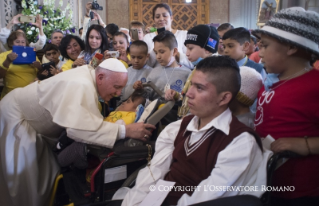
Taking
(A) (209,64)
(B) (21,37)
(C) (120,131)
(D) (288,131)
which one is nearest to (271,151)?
(D) (288,131)

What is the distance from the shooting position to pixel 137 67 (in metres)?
3.56

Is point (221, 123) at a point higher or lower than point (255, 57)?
lower

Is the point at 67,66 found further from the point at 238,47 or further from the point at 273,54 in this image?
the point at 273,54

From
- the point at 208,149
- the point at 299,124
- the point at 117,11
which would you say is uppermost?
the point at 117,11

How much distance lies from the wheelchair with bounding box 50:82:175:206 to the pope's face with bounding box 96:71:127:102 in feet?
1.22

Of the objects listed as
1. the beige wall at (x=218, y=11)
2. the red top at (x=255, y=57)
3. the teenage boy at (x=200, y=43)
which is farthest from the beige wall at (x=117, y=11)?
the teenage boy at (x=200, y=43)

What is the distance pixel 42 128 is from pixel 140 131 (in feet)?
3.49

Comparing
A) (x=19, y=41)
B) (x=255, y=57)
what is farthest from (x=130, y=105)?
(x=19, y=41)

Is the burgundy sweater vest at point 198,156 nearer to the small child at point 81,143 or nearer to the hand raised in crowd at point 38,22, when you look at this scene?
the small child at point 81,143

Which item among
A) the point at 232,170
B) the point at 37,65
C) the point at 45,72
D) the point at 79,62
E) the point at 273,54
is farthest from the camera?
the point at 37,65

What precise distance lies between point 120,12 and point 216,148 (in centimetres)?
960

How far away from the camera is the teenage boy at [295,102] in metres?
1.64

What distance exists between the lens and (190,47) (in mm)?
3080

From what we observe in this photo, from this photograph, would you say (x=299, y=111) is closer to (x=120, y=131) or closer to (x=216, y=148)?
(x=216, y=148)
